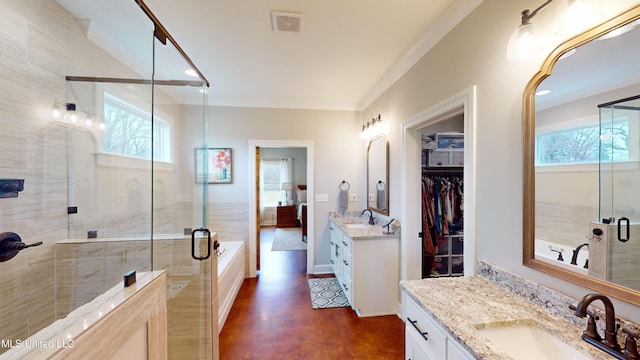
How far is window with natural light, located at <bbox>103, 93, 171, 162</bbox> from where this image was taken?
1975 mm

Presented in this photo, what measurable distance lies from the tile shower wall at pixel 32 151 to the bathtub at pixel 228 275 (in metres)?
1.23

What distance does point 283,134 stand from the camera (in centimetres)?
367

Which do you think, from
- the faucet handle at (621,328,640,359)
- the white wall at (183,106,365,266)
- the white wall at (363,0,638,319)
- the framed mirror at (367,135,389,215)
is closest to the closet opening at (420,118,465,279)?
the framed mirror at (367,135,389,215)

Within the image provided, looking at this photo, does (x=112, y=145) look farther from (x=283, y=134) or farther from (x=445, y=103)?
(x=445, y=103)

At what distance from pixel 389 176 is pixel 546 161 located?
5.61ft

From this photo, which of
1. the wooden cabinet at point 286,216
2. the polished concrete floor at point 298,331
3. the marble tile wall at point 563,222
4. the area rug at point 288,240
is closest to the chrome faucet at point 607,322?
the marble tile wall at point 563,222

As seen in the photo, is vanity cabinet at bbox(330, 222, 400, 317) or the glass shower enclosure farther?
vanity cabinet at bbox(330, 222, 400, 317)

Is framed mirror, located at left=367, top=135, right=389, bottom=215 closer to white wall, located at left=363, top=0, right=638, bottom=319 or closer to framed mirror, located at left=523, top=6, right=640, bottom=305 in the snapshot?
white wall, located at left=363, top=0, right=638, bottom=319

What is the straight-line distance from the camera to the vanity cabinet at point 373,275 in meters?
2.46

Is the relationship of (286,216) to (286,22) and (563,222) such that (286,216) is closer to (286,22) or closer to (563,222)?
(286,22)

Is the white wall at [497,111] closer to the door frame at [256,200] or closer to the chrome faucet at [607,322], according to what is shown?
the chrome faucet at [607,322]

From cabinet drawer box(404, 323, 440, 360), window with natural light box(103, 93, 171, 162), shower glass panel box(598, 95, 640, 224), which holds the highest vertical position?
window with natural light box(103, 93, 171, 162)

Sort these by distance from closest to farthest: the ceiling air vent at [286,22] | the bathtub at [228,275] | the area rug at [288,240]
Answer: the ceiling air vent at [286,22] < the bathtub at [228,275] < the area rug at [288,240]

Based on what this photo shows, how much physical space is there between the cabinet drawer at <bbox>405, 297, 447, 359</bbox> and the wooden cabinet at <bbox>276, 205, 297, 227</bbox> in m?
5.92
